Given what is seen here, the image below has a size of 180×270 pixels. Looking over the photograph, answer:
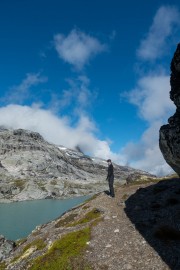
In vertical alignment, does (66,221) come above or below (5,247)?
above

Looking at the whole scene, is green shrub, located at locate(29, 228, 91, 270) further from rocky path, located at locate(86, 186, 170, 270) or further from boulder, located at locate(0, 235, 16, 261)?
boulder, located at locate(0, 235, 16, 261)

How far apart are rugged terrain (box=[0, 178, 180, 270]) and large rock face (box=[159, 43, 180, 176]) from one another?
7.25 m

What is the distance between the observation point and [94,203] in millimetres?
47594

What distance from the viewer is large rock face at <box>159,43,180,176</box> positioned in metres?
31.4

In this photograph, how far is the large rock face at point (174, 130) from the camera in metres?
31.4

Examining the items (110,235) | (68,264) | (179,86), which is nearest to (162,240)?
(110,235)

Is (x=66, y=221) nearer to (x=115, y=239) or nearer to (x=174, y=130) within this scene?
(x=115, y=239)

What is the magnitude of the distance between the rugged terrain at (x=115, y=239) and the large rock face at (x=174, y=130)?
7.25 m

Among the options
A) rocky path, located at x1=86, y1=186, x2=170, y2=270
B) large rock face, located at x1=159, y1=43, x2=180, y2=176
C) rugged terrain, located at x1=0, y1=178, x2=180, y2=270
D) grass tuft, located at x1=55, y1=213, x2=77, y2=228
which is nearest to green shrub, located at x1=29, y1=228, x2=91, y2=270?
rugged terrain, located at x1=0, y1=178, x2=180, y2=270

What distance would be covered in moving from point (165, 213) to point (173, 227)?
15.1 feet

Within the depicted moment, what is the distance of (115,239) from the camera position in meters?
31.6

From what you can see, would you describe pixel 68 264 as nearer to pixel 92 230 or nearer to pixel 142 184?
pixel 92 230

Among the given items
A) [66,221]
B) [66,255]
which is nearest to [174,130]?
[66,255]

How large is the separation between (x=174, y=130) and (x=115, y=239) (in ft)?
41.3
